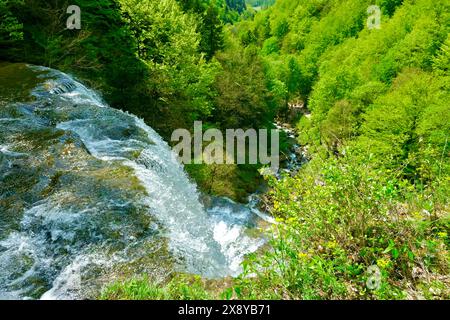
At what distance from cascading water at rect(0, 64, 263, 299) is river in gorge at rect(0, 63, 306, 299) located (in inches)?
0.8

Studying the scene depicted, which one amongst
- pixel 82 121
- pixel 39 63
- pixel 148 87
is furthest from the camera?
pixel 148 87

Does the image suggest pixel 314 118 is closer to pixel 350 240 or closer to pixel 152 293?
pixel 350 240

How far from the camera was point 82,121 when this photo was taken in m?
11.4

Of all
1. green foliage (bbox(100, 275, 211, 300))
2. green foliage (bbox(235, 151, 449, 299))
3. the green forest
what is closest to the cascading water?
the green forest

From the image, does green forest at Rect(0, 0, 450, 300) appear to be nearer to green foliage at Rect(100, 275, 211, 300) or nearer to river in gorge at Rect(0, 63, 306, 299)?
green foliage at Rect(100, 275, 211, 300)

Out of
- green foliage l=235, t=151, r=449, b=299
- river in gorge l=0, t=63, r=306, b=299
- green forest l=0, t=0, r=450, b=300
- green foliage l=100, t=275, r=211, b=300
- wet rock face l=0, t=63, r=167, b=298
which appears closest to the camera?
green foliage l=235, t=151, r=449, b=299

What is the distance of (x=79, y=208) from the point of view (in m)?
6.99

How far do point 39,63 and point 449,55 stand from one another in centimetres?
2883

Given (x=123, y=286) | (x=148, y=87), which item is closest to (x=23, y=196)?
(x=123, y=286)

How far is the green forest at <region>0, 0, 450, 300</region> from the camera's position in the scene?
392 centimetres

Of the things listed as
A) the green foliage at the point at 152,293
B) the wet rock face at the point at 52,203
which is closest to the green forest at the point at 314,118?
the green foliage at the point at 152,293

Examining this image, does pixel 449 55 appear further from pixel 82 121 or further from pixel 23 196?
pixel 23 196

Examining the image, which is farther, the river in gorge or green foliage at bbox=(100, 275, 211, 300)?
the river in gorge
